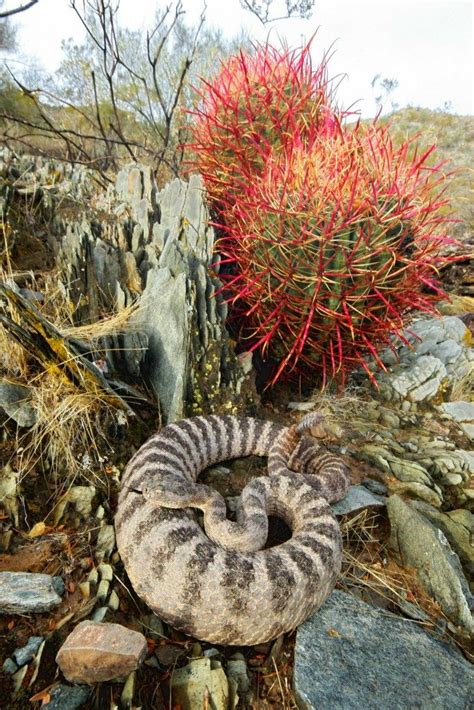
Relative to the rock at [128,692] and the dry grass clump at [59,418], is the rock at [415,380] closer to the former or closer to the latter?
the dry grass clump at [59,418]

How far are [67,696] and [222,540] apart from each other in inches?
49.3

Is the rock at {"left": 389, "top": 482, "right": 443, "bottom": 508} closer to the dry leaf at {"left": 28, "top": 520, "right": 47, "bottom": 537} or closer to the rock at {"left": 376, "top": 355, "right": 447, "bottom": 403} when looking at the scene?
the rock at {"left": 376, "top": 355, "right": 447, "bottom": 403}

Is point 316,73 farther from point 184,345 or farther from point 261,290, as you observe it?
point 184,345

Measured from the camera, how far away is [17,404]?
10.5 ft

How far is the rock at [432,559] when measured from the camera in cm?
276

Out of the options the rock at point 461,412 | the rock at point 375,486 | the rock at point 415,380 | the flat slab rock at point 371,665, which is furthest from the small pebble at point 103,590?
the rock at point 461,412

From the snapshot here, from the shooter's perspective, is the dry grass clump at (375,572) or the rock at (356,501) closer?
the dry grass clump at (375,572)

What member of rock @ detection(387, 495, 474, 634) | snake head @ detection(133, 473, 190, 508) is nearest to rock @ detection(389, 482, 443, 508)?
rock @ detection(387, 495, 474, 634)

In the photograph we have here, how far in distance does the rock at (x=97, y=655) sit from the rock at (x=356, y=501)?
1.73 m

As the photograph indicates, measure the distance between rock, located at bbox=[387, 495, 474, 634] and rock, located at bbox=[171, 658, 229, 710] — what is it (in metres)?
1.52

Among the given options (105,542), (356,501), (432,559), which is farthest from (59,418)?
(432,559)

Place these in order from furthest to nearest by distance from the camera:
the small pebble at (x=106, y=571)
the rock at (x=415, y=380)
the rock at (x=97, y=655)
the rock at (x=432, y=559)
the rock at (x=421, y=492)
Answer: the rock at (x=415, y=380) < the rock at (x=421, y=492) < the rock at (x=432, y=559) < the small pebble at (x=106, y=571) < the rock at (x=97, y=655)

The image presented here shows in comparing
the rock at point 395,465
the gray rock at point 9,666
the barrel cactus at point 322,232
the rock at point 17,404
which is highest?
the barrel cactus at point 322,232

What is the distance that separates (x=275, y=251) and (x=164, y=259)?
106 cm
